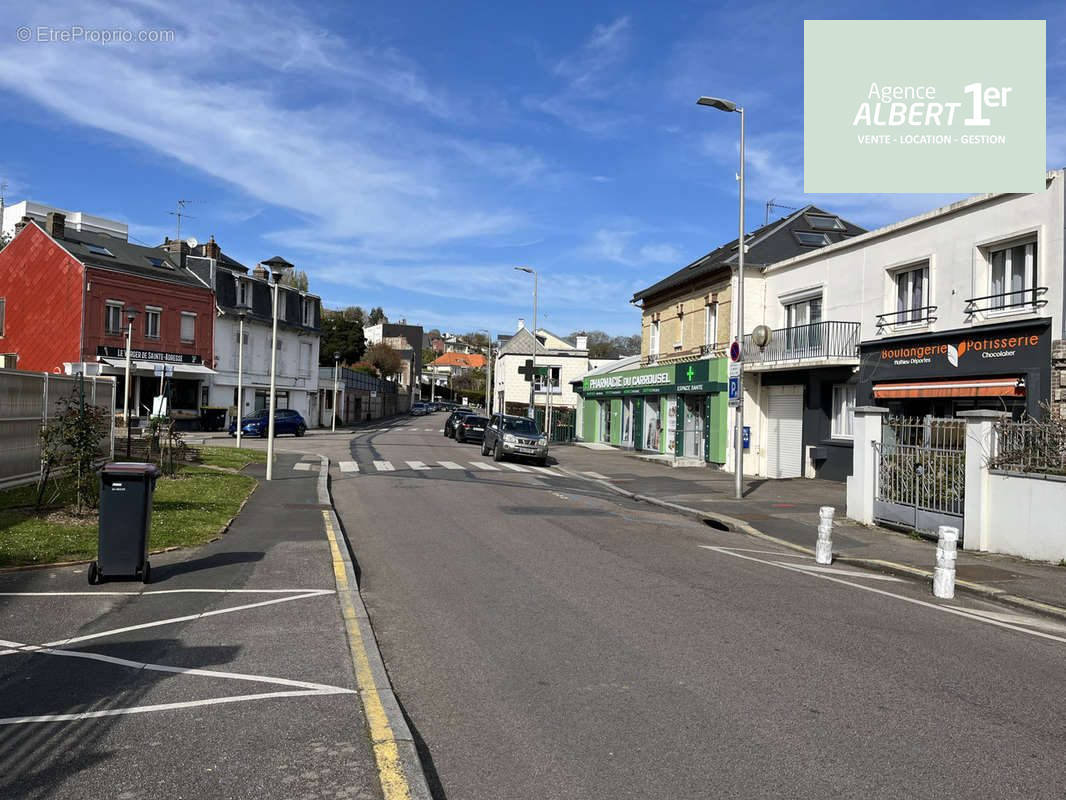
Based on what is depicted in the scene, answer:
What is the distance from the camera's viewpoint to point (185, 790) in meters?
3.90

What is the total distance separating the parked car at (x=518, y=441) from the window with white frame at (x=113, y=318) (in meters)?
22.3

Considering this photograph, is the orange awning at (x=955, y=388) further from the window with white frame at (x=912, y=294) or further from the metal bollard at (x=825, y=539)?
the metal bollard at (x=825, y=539)

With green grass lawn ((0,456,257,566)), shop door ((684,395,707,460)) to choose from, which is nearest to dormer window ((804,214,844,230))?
shop door ((684,395,707,460))

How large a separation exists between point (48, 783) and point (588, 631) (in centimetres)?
417

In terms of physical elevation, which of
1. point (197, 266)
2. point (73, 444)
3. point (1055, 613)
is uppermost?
point (197, 266)

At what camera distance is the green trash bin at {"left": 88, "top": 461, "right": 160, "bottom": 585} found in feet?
27.6

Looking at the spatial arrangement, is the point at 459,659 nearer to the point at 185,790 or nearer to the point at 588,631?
the point at 588,631

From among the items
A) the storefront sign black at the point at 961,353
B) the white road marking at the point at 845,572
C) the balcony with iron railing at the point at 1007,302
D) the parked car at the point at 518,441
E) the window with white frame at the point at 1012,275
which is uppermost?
the window with white frame at the point at 1012,275

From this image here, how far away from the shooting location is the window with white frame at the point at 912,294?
21.5 m

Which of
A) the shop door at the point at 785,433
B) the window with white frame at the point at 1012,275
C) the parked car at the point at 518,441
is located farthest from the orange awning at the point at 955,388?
the parked car at the point at 518,441

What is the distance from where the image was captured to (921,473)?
14086 millimetres

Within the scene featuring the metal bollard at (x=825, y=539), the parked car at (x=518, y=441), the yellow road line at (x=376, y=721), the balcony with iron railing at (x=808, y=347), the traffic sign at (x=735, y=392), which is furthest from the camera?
the parked car at (x=518, y=441)

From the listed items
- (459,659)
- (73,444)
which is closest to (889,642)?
(459,659)

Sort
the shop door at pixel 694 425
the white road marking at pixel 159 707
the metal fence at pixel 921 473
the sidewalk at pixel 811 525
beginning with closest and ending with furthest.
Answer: the white road marking at pixel 159 707 < the sidewalk at pixel 811 525 < the metal fence at pixel 921 473 < the shop door at pixel 694 425
